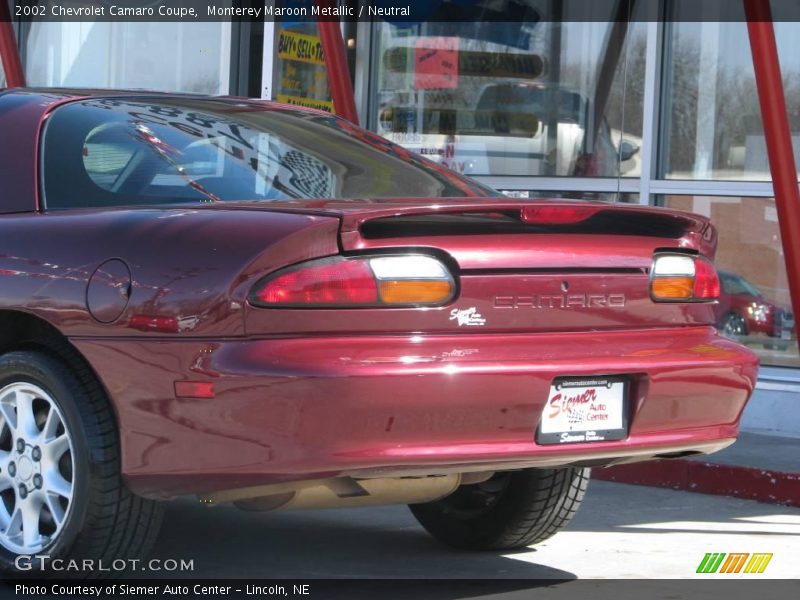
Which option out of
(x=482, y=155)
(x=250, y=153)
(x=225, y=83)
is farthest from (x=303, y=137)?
(x=225, y=83)

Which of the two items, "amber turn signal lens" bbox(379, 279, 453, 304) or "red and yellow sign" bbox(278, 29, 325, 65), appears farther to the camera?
"red and yellow sign" bbox(278, 29, 325, 65)

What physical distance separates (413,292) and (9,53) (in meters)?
9.05

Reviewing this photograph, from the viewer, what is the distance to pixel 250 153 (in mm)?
4555

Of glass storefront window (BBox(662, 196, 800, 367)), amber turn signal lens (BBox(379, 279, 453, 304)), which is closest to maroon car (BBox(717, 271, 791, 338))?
glass storefront window (BBox(662, 196, 800, 367))

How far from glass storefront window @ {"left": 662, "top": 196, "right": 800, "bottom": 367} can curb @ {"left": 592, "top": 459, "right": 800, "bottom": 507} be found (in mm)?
2042

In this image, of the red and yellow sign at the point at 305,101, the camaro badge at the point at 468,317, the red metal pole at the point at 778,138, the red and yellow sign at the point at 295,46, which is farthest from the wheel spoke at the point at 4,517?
the red and yellow sign at the point at 295,46

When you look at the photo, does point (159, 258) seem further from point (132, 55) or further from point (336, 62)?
point (132, 55)

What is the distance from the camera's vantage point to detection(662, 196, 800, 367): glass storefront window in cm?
866

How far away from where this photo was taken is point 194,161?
4426 millimetres

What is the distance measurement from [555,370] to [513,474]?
110 cm

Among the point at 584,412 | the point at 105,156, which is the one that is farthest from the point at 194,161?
the point at 584,412

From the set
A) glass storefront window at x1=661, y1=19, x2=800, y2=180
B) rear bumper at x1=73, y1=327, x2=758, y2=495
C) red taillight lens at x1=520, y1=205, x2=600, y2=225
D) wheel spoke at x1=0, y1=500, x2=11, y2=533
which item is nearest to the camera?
rear bumper at x1=73, y1=327, x2=758, y2=495

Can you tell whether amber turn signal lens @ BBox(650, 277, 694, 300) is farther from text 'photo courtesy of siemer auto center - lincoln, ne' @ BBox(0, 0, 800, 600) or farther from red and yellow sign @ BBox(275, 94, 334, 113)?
red and yellow sign @ BBox(275, 94, 334, 113)

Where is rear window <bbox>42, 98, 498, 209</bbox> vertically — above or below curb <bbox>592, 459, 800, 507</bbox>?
above
